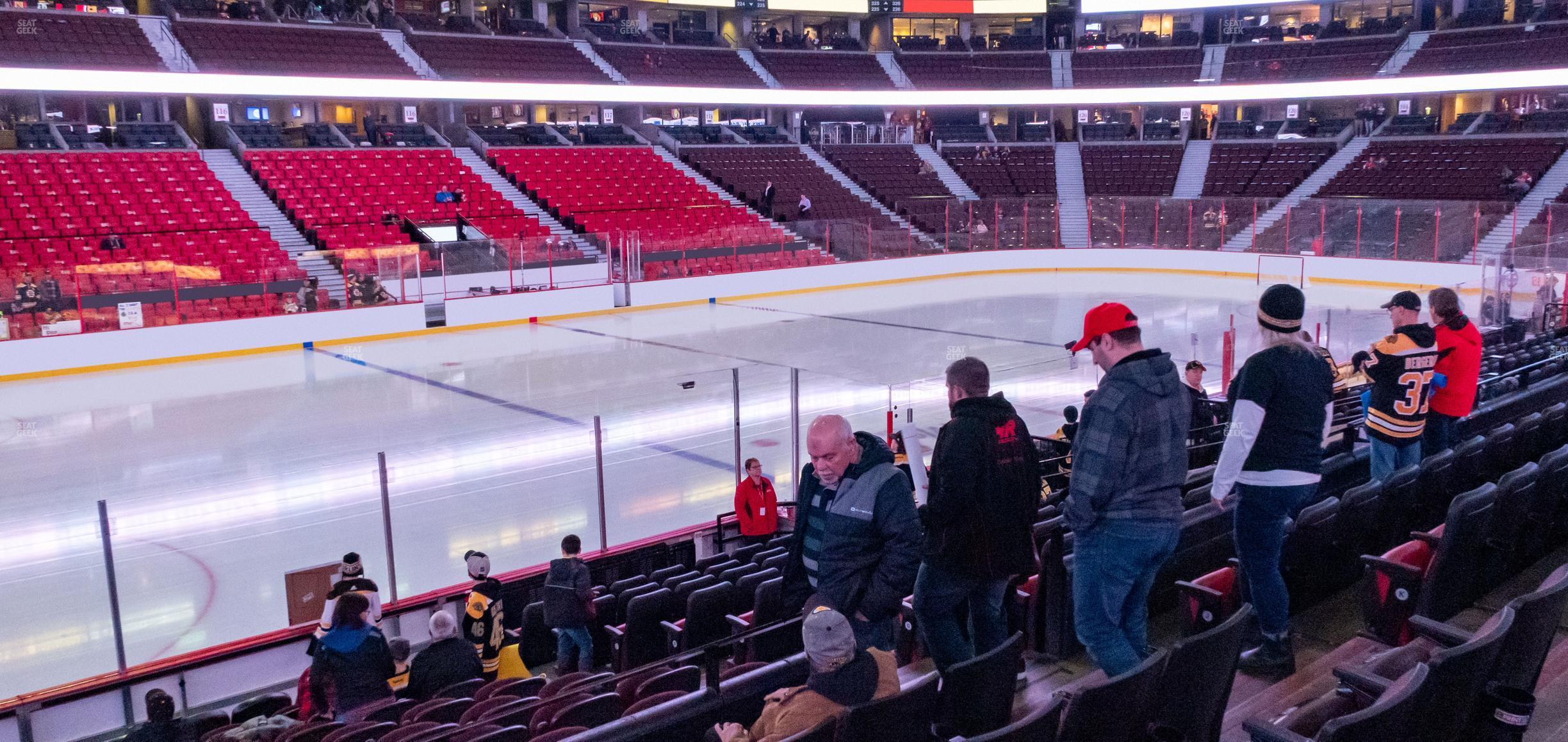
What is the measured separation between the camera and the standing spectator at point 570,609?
5746mm

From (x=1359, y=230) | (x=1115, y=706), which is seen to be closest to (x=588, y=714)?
(x=1115, y=706)

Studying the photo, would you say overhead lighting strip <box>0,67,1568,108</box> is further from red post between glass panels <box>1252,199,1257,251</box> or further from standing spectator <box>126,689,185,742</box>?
standing spectator <box>126,689,185,742</box>

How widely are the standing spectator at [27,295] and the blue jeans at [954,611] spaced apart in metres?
16.5

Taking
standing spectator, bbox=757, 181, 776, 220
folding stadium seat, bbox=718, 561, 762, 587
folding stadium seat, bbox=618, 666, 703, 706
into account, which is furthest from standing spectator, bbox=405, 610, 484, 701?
standing spectator, bbox=757, 181, 776, 220

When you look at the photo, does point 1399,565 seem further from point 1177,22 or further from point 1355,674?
point 1177,22

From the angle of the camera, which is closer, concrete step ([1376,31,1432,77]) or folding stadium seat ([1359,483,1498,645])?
folding stadium seat ([1359,483,1498,645])

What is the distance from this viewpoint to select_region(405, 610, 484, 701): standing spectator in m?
5.05

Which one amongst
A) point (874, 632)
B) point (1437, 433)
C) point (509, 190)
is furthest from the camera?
point (509, 190)

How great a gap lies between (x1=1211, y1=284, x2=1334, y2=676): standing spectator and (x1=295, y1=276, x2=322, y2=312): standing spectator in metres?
17.3

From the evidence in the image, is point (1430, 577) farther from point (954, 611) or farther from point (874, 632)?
point (874, 632)

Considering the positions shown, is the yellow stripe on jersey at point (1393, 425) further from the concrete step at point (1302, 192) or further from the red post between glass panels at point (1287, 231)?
the concrete step at point (1302, 192)

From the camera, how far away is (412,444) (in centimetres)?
1121

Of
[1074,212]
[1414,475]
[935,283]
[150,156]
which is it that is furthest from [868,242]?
[1414,475]

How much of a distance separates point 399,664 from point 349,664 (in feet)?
2.54
